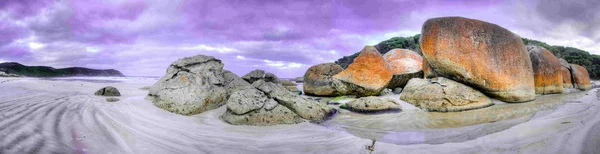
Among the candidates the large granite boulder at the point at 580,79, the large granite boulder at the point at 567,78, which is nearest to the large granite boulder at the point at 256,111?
the large granite boulder at the point at 567,78

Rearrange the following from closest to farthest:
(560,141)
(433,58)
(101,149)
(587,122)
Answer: (560,141)
(101,149)
(587,122)
(433,58)

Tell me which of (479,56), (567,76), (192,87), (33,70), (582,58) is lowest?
(192,87)

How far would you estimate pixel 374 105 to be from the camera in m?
5.81

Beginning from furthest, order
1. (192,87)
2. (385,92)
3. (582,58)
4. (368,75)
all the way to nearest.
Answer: (582,58)
(385,92)
(368,75)
(192,87)

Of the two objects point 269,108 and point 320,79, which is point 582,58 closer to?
point 320,79

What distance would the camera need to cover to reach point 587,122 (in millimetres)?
3525

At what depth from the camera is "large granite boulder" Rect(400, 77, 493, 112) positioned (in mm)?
5711

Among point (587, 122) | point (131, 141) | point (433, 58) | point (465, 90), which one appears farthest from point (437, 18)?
point (131, 141)

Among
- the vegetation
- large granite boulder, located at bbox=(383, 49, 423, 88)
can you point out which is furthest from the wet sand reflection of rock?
the vegetation

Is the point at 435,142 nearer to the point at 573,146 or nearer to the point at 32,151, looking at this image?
the point at 573,146

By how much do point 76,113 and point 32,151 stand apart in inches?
97.2

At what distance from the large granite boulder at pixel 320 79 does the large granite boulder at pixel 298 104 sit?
3894 millimetres

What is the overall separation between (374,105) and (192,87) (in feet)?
13.6

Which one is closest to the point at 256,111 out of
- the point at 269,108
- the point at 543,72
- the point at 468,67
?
the point at 269,108
